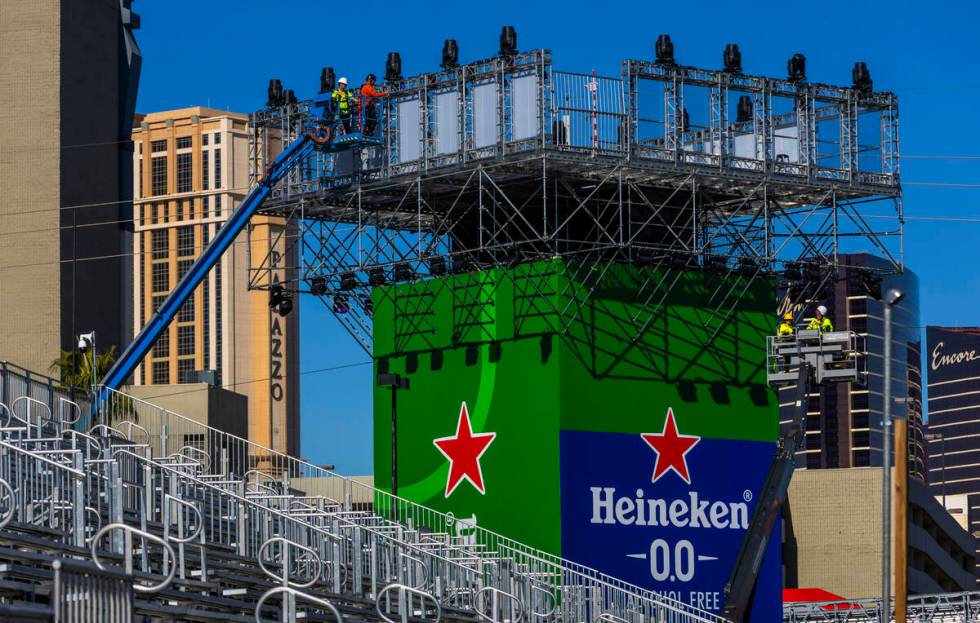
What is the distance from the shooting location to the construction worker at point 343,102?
47.4 metres

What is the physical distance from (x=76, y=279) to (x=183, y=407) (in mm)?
10549

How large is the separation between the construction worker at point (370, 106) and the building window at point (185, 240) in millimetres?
120278

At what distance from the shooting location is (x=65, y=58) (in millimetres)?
73750

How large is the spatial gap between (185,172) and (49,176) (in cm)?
9859

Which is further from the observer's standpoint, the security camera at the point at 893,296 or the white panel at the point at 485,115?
the white panel at the point at 485,115

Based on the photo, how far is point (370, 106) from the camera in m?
47.4

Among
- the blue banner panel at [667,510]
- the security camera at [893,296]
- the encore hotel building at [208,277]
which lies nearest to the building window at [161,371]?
the encore hotel building at [208,277]

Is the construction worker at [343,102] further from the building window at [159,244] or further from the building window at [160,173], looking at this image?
the building window at [160,173]

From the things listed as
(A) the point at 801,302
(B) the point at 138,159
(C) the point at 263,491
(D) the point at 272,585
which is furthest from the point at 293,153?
(B) the point at 138,159

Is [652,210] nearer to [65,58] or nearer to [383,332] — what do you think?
[383,332]

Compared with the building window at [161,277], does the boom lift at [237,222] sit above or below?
below

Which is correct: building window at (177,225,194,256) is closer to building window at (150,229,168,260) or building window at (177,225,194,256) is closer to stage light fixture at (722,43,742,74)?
building window at (150,229,168,260)

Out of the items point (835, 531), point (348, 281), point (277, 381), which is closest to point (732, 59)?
point (348, 281)

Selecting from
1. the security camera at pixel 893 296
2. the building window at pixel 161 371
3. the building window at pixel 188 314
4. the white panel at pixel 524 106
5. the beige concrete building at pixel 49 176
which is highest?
the building window at pixel 188 314
